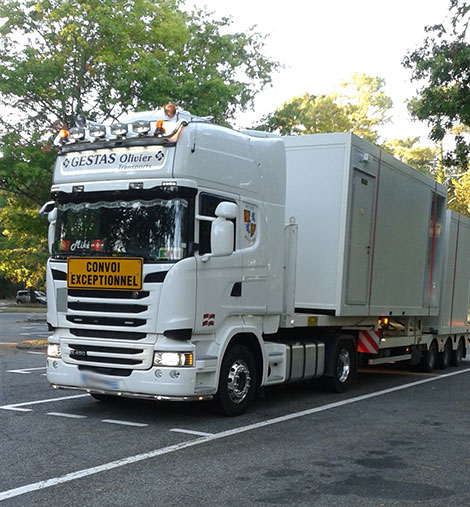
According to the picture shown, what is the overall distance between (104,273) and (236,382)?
2138mm

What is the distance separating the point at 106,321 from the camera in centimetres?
831

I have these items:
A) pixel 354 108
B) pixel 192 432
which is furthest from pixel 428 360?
pixel 354 108

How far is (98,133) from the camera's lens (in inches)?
344

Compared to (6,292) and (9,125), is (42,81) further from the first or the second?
(6,292)

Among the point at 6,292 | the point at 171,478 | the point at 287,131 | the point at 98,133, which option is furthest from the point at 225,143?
the point at 6,292

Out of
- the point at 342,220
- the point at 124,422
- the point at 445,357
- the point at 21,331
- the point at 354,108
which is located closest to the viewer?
the point at 124,422

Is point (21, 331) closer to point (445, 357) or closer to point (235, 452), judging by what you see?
point (445, 357)

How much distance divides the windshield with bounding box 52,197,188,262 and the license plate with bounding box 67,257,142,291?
0.33 ft

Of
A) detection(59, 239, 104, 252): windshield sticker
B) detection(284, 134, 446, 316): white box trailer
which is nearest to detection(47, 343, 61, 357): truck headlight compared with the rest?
detection(59, 239, 104, 252): windshield sticker

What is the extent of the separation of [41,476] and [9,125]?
1632cm

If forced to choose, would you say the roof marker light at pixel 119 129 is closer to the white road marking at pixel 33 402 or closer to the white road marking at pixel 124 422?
the white road marking at pixel 124 422

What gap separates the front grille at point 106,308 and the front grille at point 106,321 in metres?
0.09

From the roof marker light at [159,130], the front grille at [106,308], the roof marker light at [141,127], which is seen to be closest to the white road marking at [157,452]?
the front grille at [106,308]

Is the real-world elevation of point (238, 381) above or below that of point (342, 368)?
above
